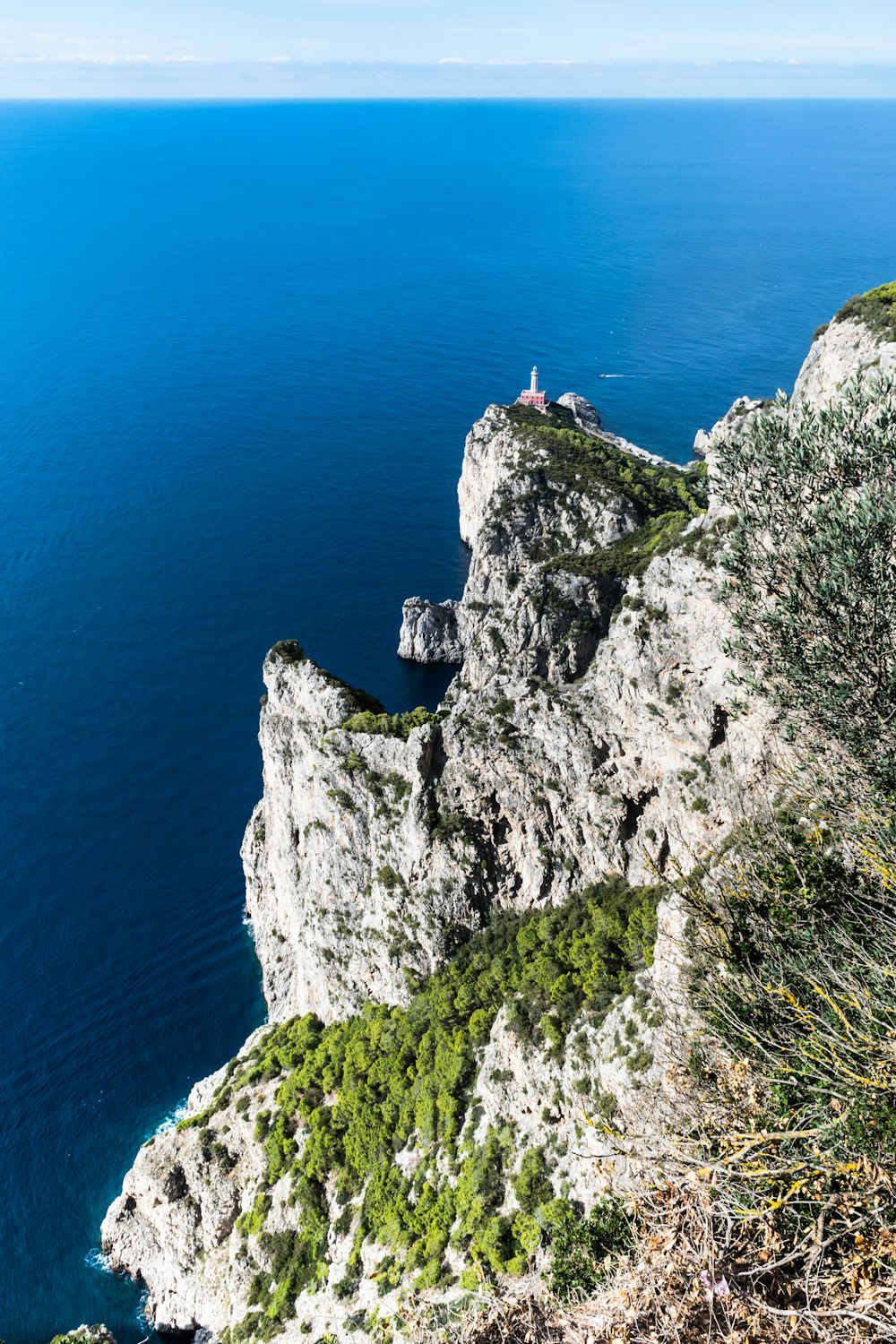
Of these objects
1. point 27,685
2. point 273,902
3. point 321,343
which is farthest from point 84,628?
point 321,343

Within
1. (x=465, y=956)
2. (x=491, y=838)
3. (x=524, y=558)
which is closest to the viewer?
(x=491, y=838)

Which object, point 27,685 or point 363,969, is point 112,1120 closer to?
point 363,969

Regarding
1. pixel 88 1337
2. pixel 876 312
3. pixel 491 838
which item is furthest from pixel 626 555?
pixel 88 1337

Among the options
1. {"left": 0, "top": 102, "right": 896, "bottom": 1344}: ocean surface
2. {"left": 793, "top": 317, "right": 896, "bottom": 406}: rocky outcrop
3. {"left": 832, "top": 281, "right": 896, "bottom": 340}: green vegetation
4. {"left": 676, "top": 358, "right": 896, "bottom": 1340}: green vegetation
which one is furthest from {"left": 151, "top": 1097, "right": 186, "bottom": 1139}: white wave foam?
{"left": 832, "top": 281, "right": 896, "bottom": 340}: green vegetation

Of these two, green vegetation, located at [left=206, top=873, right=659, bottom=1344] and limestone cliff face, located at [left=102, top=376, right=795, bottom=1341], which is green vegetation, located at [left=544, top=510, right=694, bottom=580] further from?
green vegetation, located at [left=206, top=873, right=659, bottom=1344]

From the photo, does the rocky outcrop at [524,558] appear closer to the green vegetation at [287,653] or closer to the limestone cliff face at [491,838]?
the limestone cliff face at [491,838]

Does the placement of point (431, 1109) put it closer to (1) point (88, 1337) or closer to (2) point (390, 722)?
(2) point (390, 722)

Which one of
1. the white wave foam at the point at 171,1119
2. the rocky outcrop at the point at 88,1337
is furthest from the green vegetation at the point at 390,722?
the rocky outcrop at the point at 88,1337
